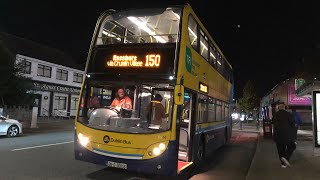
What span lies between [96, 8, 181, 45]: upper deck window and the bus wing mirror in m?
1.53

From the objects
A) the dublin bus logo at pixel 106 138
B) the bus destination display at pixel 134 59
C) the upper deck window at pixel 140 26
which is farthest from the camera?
the upper deck window at pixel 140 26

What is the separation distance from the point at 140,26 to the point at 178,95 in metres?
2.71

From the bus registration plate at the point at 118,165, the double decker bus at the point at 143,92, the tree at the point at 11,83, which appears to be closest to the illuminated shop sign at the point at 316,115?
the double decker bus at the point at 143,92

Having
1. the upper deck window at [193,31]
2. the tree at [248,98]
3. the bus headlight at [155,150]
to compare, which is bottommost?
the bus headlight at [155,150]

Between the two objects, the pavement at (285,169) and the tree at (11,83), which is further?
the tree at (11,83)

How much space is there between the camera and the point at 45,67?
38.8 meters

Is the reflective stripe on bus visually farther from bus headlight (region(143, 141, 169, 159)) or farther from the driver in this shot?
the driver

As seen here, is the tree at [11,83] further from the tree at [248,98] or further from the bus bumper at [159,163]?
the tree at [248,98]

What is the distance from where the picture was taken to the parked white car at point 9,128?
59.0 feet

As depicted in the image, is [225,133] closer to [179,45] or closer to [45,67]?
[179,45]

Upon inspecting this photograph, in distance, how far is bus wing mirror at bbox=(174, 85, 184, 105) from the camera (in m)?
7.92

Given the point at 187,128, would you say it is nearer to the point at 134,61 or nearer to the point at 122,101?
the point at 122,101

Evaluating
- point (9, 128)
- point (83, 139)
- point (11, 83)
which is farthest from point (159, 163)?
point (11, 83)

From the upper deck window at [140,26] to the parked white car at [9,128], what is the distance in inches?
431
